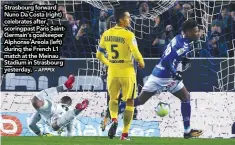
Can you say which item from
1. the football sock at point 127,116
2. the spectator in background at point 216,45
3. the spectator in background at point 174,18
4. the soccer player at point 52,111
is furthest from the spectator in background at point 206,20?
the football sock at point 127,116

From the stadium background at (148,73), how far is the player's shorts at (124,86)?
7.74 feet

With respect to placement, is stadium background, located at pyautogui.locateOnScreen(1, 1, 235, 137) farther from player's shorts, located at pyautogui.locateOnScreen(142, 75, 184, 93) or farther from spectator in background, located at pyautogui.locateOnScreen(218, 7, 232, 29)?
player's shorts, located at pyautogui.locateOnScreen(142, 75, 184, 93)

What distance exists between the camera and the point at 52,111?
1655 centimetres

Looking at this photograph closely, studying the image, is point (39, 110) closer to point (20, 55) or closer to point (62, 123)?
point (62, 123)

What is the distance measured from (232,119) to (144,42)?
2.97 m

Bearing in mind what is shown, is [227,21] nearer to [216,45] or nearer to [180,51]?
[216,45]

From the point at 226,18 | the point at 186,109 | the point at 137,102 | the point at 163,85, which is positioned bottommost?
the point at 186,109

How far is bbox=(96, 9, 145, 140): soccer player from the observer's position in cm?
1423

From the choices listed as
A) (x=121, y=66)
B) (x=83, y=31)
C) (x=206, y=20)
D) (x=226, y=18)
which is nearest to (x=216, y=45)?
(x=206, y=20)

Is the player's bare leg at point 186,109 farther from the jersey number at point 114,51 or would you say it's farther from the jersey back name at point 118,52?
the jersey number at point 114,51

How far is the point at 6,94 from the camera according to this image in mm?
17281

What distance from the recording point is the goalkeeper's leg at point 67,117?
16578mm

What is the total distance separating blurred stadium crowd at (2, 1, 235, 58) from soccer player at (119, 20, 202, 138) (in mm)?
3199

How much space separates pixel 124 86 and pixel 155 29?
483cm
